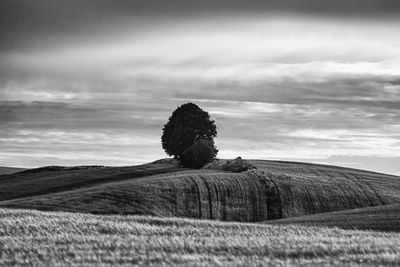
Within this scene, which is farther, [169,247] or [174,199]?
[174,199]

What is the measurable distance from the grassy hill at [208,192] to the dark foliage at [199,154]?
2128 mm

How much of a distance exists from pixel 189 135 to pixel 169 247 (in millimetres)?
61617

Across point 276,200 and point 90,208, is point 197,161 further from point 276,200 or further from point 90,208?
point 90,208

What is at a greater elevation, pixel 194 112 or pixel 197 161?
pixel 194 112

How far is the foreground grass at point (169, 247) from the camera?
1781 cm

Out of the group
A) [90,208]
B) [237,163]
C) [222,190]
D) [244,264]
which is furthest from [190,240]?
[237,163]

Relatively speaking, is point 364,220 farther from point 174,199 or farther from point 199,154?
point 199,154

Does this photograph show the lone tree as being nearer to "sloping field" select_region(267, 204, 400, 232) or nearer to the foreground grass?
"sloping field" select_region(267, 204, 400, 232)

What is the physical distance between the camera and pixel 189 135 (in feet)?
270

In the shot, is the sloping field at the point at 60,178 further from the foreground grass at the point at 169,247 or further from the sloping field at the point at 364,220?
the foreground grass at the point at 169,247

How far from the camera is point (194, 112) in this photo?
8388 cm

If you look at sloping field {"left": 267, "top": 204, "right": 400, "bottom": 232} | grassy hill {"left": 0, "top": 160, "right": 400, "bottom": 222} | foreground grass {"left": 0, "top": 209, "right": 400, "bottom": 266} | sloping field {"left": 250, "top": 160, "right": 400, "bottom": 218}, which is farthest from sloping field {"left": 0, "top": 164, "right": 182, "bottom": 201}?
foreground grass {"left": 0, "top": 209, "right": 400, "bottom": 266}

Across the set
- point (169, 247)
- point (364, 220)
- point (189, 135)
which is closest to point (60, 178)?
point (189, 135)

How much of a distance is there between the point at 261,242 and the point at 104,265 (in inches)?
265
